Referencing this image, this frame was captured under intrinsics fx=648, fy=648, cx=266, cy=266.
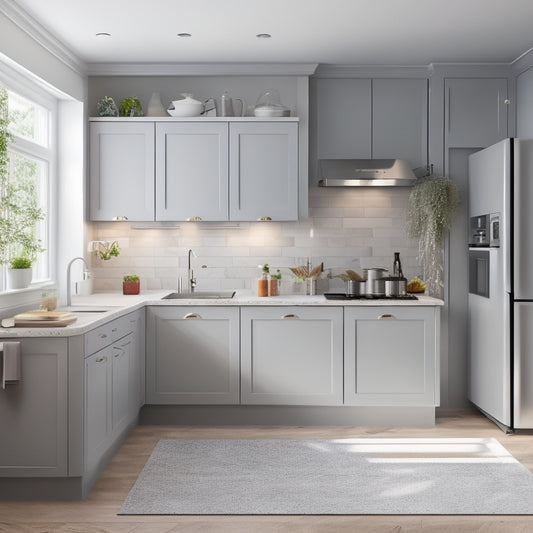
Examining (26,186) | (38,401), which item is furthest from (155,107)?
(38,401)

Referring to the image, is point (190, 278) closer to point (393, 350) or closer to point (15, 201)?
point (15, 201)

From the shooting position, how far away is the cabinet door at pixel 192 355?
4.65m

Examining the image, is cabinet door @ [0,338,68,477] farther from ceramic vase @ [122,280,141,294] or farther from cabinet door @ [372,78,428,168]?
cabinet door @ [372,78,428,168]

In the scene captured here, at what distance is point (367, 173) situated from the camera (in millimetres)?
4902

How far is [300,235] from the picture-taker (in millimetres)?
5305

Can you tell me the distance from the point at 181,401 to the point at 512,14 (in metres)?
3.37

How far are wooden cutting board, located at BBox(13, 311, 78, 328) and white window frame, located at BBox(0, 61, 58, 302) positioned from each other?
1.80 ft

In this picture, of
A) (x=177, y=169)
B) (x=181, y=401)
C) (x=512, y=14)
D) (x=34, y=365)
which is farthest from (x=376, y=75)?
(x=34, y=365)

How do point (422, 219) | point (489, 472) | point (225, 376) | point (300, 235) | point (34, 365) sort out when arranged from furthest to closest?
point (300, 235) < point (422, 219) < point (225, 376) < point (489, 472) < point (34, 365)

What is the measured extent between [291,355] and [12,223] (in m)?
2.07

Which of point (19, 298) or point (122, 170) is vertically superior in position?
point (122, 170)

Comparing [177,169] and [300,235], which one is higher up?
[177,169]

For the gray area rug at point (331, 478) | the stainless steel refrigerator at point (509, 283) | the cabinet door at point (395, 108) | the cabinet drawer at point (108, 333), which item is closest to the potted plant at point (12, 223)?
the cabinet drawer at point (108, 333)

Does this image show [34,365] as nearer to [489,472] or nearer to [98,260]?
[98,260]
